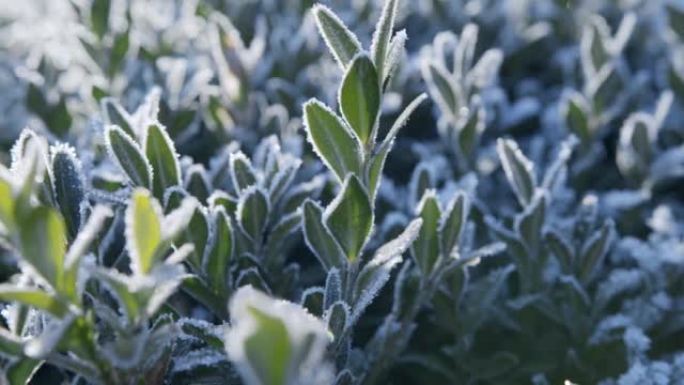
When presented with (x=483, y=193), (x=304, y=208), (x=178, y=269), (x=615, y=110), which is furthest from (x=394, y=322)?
(x=615, y=110)

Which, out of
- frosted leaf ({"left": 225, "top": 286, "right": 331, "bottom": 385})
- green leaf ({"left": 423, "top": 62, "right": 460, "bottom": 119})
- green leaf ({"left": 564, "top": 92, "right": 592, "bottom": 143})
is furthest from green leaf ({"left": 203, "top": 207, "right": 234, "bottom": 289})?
green leaf ({"left": 564, "top": 92, "right": 592, "bottom": 143})

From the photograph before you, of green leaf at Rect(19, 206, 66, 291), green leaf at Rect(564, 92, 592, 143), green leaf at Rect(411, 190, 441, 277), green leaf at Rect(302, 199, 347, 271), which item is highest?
green leaf at Rect(564, 92, 592, 143)

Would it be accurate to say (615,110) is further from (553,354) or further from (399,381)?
(399,381)

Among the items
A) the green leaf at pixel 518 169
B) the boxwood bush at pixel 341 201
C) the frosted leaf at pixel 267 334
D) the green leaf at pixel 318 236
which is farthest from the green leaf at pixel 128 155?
the green leaf at pixel 518 169

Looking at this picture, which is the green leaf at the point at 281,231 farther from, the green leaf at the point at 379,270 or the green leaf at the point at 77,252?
the green leaf at the point at 77,252

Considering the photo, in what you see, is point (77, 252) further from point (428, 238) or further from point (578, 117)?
point (578, 117)

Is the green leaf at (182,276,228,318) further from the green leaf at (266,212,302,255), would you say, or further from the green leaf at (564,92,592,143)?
the green leaf at (564,92,592,143)

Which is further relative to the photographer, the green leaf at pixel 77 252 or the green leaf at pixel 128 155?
the green leaf at pixel 128 155
